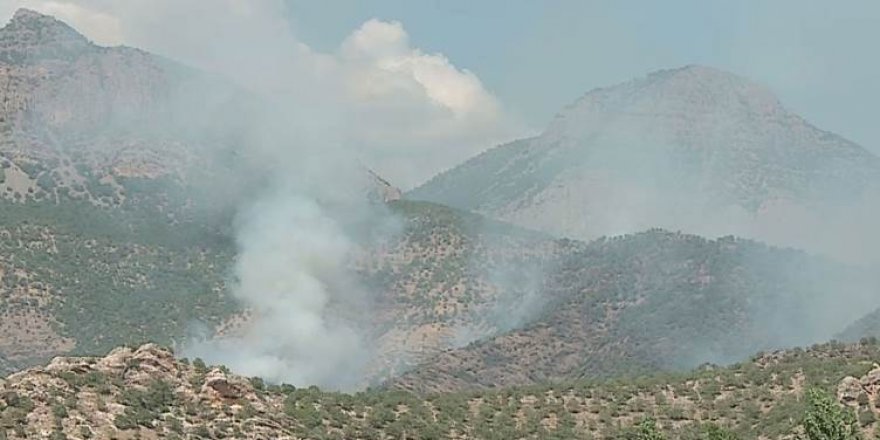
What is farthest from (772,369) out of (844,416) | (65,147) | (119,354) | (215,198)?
(65,147)

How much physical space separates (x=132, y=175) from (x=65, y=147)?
18368 millimetres

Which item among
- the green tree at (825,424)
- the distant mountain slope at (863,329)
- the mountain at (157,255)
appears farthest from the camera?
the mountain at (157,255)

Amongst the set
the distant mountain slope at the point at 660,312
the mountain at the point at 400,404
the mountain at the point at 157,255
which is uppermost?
the mountain at the point at 157,255

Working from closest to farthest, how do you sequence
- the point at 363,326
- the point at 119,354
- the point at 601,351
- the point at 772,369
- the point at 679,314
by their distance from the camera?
the point at 119,354 → the point at 772,369 → the point at 601,351 → the point at 679,314 → the point at 363,326

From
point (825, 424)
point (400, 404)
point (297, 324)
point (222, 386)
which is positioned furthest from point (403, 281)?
point (825, 424)

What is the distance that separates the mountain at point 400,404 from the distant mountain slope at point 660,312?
49663 millimetres

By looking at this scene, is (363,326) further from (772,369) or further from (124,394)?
(124,394)

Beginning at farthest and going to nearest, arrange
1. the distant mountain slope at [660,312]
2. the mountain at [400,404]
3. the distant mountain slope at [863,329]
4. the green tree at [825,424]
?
the distant mountain slope at [660,312] → the distant mountain slope at [863,329] → the mountain at [400,404] → the green tree at [825,424]

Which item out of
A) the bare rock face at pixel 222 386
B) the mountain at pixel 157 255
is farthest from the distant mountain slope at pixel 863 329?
the bare rock face at pixel 222 386

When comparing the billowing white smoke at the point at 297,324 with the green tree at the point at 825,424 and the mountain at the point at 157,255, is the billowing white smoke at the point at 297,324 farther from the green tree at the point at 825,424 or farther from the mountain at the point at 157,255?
the green tree at the point at 825,424

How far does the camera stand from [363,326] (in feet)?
522

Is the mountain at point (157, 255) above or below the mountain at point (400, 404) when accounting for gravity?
above

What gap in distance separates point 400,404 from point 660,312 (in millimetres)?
91269

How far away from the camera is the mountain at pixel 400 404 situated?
37.0m
